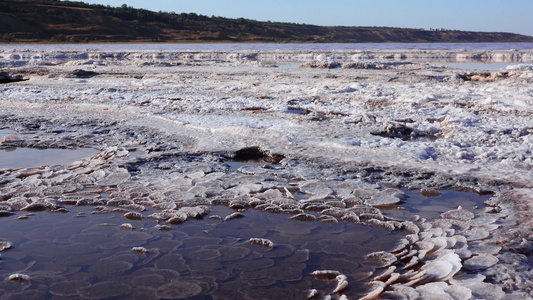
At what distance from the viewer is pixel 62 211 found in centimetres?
388

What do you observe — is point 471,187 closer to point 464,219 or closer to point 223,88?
point 464,219

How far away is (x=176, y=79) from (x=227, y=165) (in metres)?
7.84

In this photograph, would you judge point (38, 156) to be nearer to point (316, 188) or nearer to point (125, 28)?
point (316, 188)

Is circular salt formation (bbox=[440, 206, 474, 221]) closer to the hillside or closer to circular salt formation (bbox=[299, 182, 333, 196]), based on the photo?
circular salt formation (bbox=[299, 182, 333, 196])

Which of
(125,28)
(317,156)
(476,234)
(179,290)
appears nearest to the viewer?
(179,290)

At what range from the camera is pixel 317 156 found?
5176mm

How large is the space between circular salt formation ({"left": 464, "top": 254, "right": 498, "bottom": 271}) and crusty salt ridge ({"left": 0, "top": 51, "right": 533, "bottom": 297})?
0.16 feet

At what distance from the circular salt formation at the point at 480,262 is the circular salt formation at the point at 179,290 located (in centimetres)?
142

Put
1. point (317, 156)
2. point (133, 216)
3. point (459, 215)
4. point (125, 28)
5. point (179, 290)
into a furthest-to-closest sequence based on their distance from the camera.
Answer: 1. point (125, 28)
2. point (317, 156)
3. point (133, 216)
4. point (459, 215)
5. point (179, 290)

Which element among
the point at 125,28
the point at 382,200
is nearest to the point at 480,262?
the point at 382,200

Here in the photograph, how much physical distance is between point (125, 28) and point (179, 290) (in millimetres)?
54205

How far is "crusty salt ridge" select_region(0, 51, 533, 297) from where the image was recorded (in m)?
3.32

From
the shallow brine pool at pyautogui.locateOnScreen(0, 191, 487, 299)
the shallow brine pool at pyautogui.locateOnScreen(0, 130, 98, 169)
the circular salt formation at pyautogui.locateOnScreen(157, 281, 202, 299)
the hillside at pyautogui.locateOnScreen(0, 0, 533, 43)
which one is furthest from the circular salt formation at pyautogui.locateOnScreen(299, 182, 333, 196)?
the hillside at pyautogui.locateOnScreen(0, 0, 533, 43)

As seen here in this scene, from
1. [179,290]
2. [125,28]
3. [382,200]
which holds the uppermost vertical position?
[125,28]
